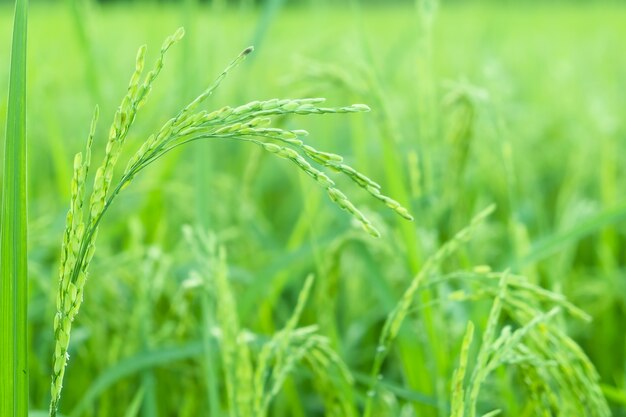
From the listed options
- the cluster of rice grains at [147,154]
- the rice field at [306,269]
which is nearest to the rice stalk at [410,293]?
the rice field at [306,269]

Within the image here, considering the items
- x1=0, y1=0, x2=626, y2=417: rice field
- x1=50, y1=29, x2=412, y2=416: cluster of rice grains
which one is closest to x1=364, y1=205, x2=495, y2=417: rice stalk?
x1=0, y1=0, x2=626, y2=417: rice field

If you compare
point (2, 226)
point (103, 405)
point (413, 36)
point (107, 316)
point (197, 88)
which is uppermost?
point (413, 36)

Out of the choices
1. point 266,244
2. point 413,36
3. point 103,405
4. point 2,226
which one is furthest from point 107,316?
point 413,36

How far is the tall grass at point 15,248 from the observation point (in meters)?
0.51

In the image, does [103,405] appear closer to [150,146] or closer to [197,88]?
[197,88]

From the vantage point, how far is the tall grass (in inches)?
20.1

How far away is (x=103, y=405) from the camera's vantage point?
1085 mm

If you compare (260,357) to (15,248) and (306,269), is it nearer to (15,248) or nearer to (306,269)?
(15,248)

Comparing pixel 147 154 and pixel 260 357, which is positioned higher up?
pixel 147 154

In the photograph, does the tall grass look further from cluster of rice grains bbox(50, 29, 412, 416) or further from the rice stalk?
the rice stalk

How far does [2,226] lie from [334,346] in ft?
2.00

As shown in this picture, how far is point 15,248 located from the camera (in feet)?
1.67

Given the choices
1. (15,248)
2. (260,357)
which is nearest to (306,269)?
(260,357)

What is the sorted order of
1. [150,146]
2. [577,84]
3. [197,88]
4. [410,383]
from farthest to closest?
1. [577,84]
2. [197,88]
3. [410,383]
4. [150,146]
